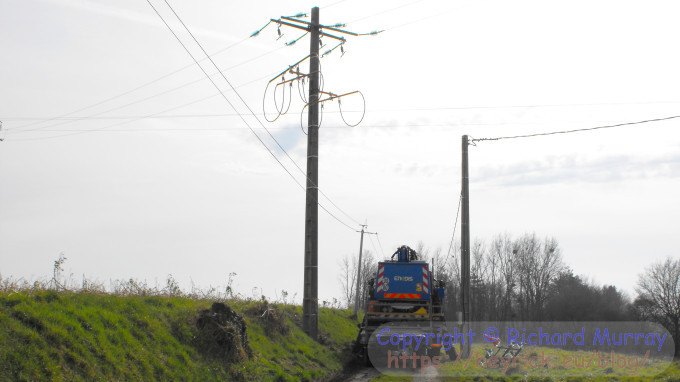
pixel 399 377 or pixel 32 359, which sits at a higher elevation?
pixel 32 359

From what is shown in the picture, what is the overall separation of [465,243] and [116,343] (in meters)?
15.0

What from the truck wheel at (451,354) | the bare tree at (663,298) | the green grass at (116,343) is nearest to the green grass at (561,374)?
the truck wheel at (451,354)

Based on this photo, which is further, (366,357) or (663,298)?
(663,298)

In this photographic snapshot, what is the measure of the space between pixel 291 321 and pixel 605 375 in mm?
9428

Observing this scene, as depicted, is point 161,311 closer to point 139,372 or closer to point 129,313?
point 129,313

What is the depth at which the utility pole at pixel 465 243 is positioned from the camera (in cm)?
2060

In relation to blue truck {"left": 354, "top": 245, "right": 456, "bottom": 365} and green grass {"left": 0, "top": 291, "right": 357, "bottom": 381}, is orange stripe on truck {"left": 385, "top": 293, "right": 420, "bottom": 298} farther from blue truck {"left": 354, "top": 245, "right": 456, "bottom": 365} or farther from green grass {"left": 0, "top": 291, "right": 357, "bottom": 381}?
green grass {"left": 0, "top": 291, "right": 357, "bottom": 381}

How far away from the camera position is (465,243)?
835 inches

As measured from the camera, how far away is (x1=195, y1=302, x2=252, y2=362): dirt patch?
1110 cm

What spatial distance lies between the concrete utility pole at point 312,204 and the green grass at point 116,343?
312 centimetres

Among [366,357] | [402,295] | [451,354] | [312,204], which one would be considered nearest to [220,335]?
[366,357]

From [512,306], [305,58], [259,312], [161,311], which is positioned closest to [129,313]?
[161,311]

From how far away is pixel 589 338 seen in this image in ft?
90.6

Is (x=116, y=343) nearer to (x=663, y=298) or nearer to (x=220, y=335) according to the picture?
(x=220, y=335)
